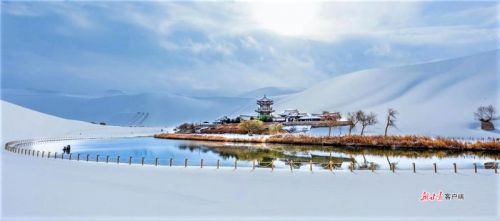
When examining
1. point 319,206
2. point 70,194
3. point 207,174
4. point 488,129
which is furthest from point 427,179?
point 488,129

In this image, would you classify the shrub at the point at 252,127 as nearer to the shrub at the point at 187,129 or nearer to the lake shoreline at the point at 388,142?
the lake shoreline at the point at 388,142

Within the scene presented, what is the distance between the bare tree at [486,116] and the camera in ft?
184

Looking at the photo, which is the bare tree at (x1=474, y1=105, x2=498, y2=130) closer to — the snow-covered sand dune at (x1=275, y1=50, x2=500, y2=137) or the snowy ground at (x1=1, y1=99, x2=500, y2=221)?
the snow-covered sand dune at (x1=275, y1=50, x2=500, y2=137)

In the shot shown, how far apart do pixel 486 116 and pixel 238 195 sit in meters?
59.5

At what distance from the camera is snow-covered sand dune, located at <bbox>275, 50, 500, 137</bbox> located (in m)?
67.0

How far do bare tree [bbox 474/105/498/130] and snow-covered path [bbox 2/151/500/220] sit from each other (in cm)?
4190

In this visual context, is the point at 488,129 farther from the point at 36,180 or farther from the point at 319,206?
the point at 36,180

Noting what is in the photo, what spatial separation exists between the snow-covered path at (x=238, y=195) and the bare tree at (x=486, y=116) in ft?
137

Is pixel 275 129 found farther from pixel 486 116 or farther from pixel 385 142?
pixel 486 116

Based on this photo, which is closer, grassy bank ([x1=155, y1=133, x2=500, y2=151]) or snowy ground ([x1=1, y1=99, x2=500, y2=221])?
snowy ground ([x1=1, y1=99, x2=500, y2=221])

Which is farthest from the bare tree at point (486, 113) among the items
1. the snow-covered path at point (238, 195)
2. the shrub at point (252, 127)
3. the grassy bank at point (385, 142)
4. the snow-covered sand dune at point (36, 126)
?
the snow-covered sand dune at point (36, 126)

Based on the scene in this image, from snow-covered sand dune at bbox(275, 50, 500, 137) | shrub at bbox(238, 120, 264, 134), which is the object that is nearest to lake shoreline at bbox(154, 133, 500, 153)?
shrub at bbox(238, 120, 264, 134)

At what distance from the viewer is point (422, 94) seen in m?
86.8

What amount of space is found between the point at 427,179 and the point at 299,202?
330 inches
